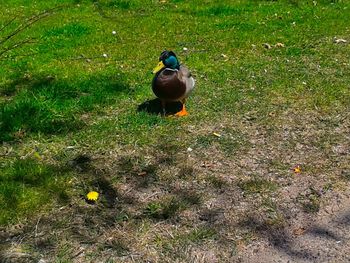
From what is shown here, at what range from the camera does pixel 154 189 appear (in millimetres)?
4242

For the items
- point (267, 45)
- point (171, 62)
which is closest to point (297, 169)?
point (171, 62)

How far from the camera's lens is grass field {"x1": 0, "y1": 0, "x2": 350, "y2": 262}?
12.2ft

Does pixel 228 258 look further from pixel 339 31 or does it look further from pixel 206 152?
pixel 339 31

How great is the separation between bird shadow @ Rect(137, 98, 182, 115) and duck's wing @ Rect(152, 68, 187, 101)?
290 millimetres

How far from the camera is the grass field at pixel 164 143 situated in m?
3.72

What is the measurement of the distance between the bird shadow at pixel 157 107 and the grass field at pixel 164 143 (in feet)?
0.14

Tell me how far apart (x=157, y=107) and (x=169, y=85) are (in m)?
0.50

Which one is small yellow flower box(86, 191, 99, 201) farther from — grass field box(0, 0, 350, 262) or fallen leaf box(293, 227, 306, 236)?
fallen leaf box(293, 227, 306, 236)

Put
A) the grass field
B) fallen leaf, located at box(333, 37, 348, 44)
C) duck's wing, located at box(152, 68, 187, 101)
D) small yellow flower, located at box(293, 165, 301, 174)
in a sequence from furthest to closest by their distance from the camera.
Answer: fallen leaf, located at box(333, 37, 348, 44) < duck's wing, located at box(152, 68, 187, 101) < small yellow flower, located at box(293, 165, 301, 174) < the grass field

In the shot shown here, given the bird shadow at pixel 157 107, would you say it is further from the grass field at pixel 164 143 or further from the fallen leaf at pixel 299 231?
the fallen leaf at pixel 299 231

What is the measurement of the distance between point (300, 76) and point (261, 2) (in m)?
4.80

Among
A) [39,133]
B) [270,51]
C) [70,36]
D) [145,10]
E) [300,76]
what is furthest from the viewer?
[145,10]

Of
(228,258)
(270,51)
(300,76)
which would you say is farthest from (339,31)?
(228,258)

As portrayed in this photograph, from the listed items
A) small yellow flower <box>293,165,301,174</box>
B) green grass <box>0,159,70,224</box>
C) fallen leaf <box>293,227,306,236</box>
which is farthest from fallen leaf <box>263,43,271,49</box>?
fallen leaf <box>293,227,306,236</box>
